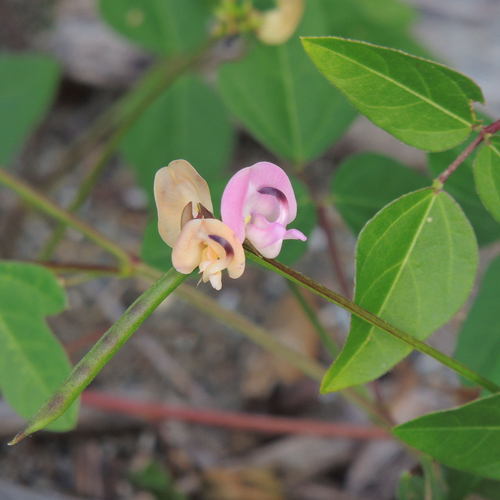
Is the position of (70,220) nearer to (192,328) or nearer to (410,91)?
(410,91)

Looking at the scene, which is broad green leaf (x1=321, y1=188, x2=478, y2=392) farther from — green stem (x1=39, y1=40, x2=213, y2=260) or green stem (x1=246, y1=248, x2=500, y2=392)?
green stem (x1=39, y1=40, x2=213, y2=260)

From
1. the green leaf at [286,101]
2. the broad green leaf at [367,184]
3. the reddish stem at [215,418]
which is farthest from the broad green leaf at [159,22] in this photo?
the reddish stem at [215,418]

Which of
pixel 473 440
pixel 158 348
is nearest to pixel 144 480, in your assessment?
pixel 158 348

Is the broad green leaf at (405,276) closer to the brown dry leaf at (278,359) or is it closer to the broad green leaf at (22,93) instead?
the brown dry leaf at (278,359)

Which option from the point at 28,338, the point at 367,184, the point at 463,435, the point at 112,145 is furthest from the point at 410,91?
the point at 112,145

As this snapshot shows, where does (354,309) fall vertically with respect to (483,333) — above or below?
below

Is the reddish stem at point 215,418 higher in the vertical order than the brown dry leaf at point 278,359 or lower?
lower

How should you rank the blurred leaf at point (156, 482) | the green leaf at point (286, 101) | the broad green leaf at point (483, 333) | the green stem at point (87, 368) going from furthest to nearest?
1. the blurred leaf at point (156, 482)
2. the green leaf at point (286, 101)
3. the broad green leaf at point (483, 333)
4. the green stem at point (87, 368)
